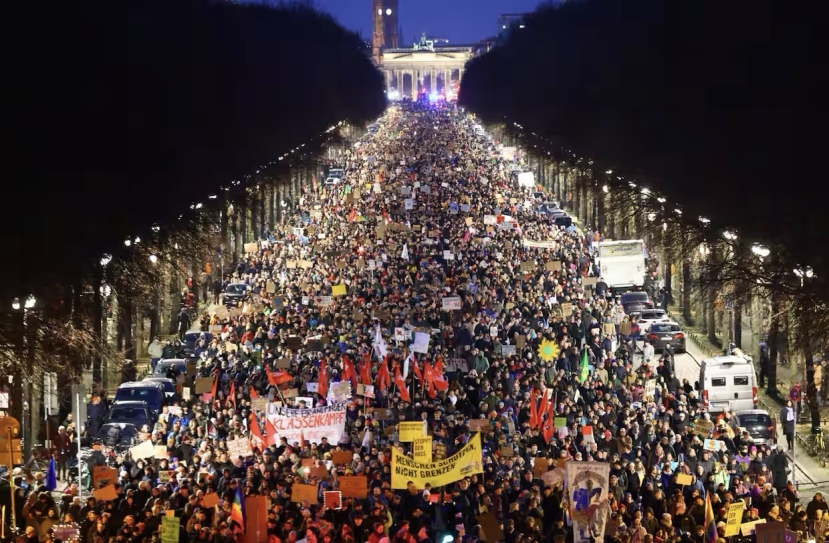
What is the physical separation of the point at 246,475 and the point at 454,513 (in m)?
3.18

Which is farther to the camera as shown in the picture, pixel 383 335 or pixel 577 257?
pixel 577 257

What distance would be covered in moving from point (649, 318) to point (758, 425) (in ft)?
42.6

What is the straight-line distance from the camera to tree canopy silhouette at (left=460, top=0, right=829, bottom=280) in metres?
30.8

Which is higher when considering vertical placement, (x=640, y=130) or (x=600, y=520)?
(x=640, y=130)

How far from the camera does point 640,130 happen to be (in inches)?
2119

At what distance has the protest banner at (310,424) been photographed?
23766 mm

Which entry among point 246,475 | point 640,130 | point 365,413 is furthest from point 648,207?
point 246,475

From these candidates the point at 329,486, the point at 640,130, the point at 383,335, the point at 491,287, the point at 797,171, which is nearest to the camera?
the point at 329,486

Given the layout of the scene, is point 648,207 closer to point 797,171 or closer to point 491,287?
point 491,287

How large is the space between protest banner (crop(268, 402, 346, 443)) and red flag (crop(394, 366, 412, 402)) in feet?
11.6

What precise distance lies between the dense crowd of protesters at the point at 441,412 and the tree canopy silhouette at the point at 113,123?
3095 mm

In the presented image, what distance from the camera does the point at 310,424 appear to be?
23797 millimetres

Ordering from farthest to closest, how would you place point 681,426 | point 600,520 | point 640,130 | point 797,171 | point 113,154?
point 640,130, point 113,154, point 797,171, point 681,426, point 600,520

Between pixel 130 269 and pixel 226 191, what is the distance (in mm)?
22656
